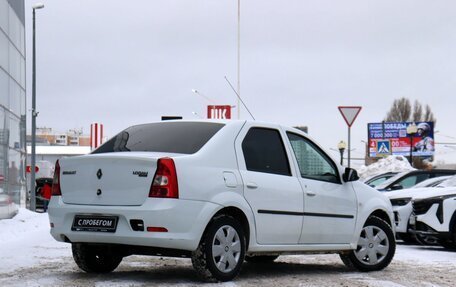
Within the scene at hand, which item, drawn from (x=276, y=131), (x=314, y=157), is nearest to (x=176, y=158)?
(x=276, y=131)

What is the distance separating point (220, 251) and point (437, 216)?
6766 mm

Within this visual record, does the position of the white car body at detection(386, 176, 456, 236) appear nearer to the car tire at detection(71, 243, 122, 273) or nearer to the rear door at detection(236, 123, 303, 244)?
the rear door at detection(236, 123, 303, 244)

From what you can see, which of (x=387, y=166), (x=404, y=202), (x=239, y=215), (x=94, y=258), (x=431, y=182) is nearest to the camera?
(x=239, y=215)

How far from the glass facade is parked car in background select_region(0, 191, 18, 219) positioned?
0.23 metres

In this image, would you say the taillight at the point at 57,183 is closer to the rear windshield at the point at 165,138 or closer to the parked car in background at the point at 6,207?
the rear windshield at the point at 165,138

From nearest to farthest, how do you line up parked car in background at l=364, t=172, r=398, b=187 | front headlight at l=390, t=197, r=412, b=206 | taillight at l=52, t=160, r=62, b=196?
taillight at l=52, t=160, r=62, b=196 → front headlight at l=390, t=197, r=412, b=206 → parked car in background at l=364, t=172, r=398, b=187

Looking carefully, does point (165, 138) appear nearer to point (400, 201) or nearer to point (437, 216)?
A: point (437, 216)

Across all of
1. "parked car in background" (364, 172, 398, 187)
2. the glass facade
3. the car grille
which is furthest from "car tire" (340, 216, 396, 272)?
the glass facade

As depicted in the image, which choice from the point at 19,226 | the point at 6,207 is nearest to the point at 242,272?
the point at 19,226

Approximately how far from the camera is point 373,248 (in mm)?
9523

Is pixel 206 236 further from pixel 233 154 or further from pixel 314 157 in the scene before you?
pixel 314 157

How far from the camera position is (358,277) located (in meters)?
8.70

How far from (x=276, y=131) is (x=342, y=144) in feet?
88.7

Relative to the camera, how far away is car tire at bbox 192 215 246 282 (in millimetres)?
7508
